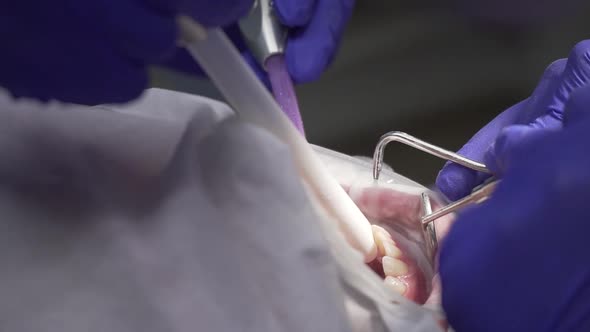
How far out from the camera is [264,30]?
0.61 metres

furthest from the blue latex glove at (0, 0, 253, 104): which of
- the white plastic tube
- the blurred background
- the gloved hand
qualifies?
the blurred background

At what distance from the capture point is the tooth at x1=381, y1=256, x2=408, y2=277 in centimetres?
62

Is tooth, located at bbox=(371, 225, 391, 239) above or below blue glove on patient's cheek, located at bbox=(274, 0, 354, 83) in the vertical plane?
below

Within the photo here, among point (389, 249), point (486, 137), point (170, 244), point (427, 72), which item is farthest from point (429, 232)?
point (427, 72)

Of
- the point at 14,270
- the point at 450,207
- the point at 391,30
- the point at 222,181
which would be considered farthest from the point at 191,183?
the point at 391,30

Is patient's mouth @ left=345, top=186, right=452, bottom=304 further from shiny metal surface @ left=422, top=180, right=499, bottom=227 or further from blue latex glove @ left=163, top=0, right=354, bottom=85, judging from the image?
blue latex glove @ left=163, top=0, right=354, bottom=85

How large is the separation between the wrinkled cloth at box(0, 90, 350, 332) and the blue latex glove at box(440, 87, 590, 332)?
90 millimetres

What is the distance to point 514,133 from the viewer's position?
0.53 metres

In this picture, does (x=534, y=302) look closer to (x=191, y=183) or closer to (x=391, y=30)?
(x=191, y=183)

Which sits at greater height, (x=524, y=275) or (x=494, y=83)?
(x=524, y=275)

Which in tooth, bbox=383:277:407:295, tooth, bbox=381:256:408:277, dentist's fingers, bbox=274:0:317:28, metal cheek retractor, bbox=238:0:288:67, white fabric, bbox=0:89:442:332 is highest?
dentist's fingers, bbox=274:0:317:28

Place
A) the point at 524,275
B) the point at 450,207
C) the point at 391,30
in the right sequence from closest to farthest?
1. the point at 524,275
2. the point at 450,207
3. the point at 391,30

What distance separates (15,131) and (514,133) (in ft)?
1.30

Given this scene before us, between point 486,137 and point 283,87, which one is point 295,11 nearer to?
point 283,87
